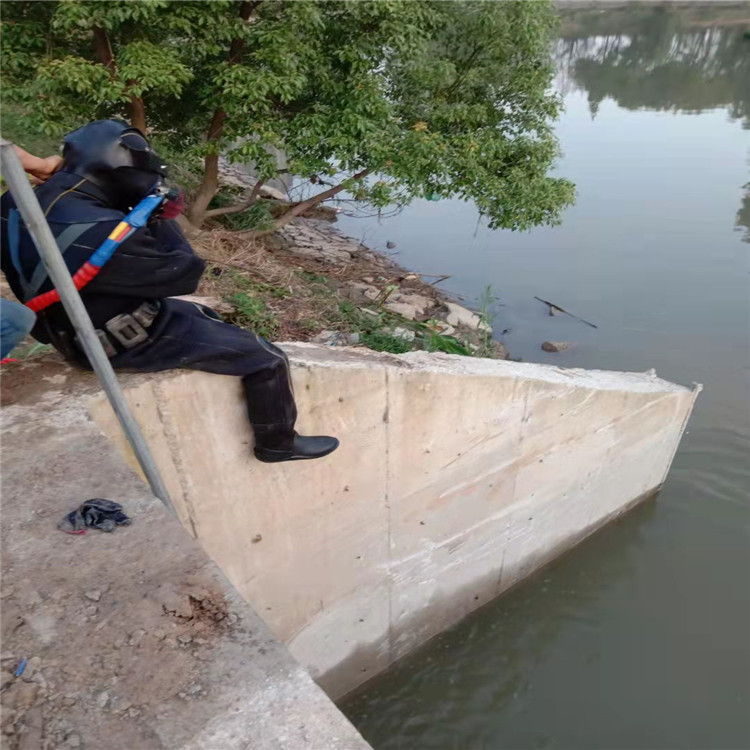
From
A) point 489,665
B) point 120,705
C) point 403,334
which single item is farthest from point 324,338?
point 120,705

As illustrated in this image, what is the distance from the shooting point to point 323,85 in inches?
242

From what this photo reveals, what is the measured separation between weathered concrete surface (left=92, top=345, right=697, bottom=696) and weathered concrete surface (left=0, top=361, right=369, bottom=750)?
0.79 metres

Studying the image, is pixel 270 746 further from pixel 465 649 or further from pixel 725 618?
pixel 725 618

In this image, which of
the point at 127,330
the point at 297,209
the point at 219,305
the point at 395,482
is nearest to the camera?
the point at 127,330

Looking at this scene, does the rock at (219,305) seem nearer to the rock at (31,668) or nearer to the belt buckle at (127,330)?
the belt buckle at (127,330)

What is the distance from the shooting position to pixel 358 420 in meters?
3.49

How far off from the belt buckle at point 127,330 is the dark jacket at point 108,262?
3cm

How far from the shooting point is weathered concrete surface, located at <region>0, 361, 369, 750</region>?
1.38m

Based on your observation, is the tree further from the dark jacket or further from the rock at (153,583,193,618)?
the rock at (153,583,193,618)

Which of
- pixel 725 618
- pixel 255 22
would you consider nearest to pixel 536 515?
pixel 725 618

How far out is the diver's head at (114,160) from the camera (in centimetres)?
217

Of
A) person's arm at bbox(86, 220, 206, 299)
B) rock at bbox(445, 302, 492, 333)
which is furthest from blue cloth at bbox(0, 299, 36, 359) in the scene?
rock at bbox(445, 302, 492, 333)

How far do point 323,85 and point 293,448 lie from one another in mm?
4562

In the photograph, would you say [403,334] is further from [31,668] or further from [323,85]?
[31,668]
